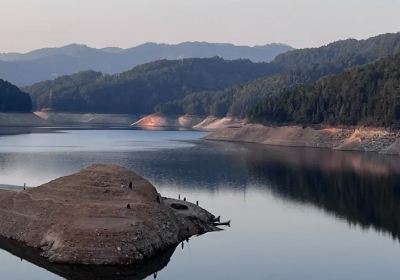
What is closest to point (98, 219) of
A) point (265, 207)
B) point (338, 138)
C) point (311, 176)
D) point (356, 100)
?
point (265, 207)

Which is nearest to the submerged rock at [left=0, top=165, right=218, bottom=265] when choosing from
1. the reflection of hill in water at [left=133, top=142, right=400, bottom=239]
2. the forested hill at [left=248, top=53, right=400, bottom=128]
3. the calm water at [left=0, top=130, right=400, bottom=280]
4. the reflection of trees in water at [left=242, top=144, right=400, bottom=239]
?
the calm water at [left=0, top=130, right=400, bottom=280]

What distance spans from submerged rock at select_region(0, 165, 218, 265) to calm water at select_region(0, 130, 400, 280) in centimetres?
142

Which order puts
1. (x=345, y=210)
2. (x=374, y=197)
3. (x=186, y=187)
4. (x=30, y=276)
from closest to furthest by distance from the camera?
(x=30, y=276)
(x=345, y=210)
(x=374, y=197)
(x=186, y=187)

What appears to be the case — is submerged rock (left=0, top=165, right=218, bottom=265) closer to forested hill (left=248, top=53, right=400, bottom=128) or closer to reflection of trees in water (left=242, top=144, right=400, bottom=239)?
reflection of trees in water (left=242, top=144, right=400, bottom=239)

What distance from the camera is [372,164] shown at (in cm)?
12888

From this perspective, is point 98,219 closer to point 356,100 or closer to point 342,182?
point 342,182

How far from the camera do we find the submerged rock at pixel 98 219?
50062 mm

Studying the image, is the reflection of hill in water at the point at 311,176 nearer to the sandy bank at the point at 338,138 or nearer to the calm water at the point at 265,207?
the calm water at the point at 265,207

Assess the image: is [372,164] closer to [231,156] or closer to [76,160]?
[231,156]

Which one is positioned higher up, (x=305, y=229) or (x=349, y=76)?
(x=349, y=76)

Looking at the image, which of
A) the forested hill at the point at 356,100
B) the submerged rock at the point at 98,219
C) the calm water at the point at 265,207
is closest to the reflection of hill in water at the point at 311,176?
the calm water at the point at 265,207

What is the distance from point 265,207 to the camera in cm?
7894

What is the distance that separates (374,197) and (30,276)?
5381cm

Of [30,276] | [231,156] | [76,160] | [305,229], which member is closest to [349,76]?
[231,156]
